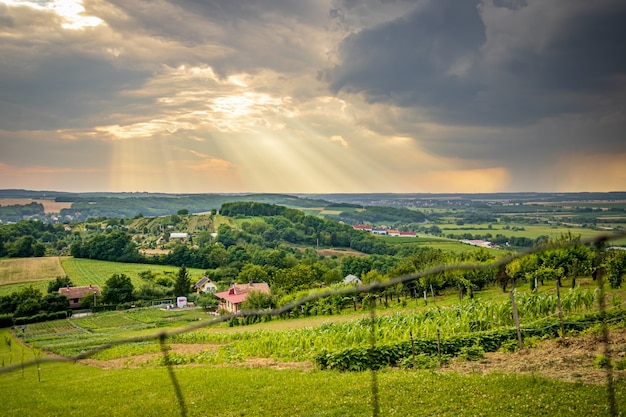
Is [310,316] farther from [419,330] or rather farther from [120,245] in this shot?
[120,245]

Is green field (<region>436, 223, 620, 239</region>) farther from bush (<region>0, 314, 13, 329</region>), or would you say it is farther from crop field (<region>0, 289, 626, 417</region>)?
bush (<region>0, 314, 13, 329</region>)

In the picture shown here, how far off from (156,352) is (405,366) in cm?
1342

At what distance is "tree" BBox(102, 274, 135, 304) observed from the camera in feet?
251

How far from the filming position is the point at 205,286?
282ft

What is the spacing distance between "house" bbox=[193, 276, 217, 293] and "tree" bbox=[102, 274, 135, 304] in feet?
39.8

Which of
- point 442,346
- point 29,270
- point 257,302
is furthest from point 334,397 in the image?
point 29,270

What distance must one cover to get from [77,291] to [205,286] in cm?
2255

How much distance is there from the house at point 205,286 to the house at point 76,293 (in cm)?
1756

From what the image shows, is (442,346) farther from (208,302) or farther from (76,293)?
(76,293)

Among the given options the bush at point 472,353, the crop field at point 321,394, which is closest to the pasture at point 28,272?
the crop field at point 321,394

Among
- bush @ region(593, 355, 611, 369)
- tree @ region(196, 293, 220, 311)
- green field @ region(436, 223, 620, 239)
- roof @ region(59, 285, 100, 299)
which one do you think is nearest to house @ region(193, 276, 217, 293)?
tree @ region(196, 293, 220, 311)

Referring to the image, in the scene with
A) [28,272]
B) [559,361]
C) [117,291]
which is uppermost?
[559,361]

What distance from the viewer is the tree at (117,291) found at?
251ft

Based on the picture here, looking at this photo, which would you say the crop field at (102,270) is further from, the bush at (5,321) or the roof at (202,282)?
the bush at (5,321)
